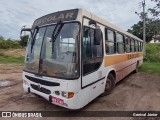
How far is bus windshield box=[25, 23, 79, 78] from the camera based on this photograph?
4.67 m

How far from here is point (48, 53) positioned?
200 inches

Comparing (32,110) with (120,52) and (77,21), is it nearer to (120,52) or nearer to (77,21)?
(77,21)

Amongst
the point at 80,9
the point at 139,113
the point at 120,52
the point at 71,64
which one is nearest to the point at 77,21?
the point at 80,9

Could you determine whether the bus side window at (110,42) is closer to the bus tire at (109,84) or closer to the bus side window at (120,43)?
the bus side window at (120,43)

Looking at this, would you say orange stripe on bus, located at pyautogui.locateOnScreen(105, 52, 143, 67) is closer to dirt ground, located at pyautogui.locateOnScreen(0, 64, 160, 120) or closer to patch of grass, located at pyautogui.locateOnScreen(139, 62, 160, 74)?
dirt ground, located at pyautogui.locateOnScreen(0, 64, 160, 120)

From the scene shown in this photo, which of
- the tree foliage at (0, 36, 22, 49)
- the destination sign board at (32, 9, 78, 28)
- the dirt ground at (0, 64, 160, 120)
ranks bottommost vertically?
the dirt ground at (0, 64, 160, 120)

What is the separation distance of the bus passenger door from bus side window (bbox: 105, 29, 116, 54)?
2.26ft

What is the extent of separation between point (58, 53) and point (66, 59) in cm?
31

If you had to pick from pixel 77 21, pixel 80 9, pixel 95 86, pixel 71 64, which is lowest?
pixel 95 86

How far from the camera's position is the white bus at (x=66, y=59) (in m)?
4.67

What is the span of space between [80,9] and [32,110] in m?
3.19

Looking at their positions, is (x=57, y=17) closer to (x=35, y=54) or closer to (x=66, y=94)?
(x=35, y=54)

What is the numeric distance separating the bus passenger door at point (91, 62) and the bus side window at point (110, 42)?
0.69 meters

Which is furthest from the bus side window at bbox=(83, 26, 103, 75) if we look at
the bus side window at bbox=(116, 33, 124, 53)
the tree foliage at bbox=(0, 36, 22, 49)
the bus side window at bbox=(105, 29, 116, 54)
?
the tree foliage at bbox=(0, 36, 22, 49)
